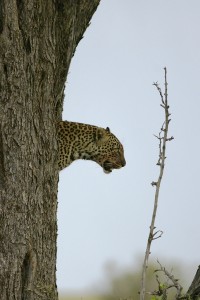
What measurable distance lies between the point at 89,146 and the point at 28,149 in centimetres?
305

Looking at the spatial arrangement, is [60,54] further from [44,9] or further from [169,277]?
[169,277]

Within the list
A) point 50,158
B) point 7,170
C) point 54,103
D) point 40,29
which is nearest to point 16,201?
point 7,170

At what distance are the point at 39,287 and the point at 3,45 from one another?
2197 millimetres

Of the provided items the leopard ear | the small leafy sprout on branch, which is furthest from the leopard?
the small leafy sprout on branch

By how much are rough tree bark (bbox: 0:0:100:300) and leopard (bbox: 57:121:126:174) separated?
1.78 m

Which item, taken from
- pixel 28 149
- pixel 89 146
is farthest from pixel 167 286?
pixel 89 146

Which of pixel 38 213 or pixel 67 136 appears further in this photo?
pixel 67 136

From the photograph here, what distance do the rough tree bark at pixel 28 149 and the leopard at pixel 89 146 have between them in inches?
70.1

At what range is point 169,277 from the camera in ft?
17.9

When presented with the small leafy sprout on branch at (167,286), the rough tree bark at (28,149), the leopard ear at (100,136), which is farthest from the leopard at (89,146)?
the small leafy sprout on branch at (167,286)

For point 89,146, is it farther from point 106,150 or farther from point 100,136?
point 106,150

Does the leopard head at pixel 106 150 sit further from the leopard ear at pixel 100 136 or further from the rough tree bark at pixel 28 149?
the rough tree bark at pixel 28 149

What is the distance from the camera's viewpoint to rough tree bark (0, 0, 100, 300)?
604 centimetres

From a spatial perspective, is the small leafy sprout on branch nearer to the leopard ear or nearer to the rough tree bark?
the rough tree bark
